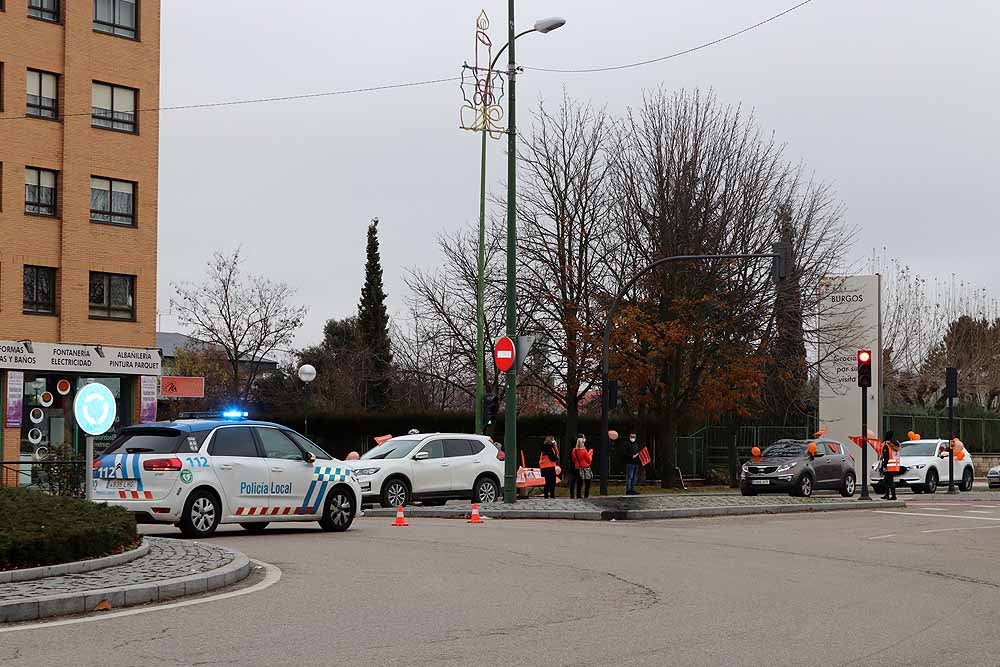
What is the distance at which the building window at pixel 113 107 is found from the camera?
39.2 meters

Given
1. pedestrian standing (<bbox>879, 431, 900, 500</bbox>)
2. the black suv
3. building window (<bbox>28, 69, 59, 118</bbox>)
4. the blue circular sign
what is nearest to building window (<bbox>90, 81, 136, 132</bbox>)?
building window (<bbox>28, 69, 59, 118</bbox>)

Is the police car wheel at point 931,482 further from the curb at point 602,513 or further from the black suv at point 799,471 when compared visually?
the curb at point 602,513

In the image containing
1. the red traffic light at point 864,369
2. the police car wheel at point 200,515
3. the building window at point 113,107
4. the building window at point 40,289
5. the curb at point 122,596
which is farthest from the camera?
the building window at point 113,107

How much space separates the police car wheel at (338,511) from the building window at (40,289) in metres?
21.1

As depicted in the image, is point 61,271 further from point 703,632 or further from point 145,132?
point 703,632

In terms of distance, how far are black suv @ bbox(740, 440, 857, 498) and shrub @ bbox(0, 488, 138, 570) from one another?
22571 mm

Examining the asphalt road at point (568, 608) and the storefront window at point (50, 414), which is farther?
the storefront window at point (50, 414)

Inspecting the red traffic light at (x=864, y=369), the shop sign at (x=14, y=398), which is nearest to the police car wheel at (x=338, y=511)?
the red traffic light at (x=864, y=369)

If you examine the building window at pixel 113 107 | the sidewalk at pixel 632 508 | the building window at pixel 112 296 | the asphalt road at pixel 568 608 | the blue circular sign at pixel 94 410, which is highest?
the building window at pixel 113 107

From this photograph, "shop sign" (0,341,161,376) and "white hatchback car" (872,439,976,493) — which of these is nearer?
"shop sign" (0,341,161,376)

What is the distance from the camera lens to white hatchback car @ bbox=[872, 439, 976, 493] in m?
39.8

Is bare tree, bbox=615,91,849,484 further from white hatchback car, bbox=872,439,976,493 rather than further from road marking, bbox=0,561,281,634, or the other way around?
road marking, bbox=0,561,281,634

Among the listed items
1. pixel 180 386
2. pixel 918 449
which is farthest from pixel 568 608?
pixel 918 449

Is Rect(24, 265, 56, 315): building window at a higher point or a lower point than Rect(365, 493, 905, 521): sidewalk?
higher
